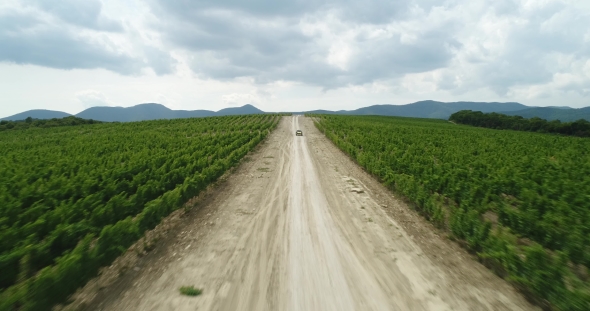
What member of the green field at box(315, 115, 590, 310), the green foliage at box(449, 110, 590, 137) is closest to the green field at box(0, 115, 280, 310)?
the green field at box(315, 115, 590, 310)

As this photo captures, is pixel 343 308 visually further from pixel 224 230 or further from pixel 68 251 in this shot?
pixel 68 251

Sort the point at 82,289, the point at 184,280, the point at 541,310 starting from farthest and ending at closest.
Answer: the point at 184,280, the point at 82,289, the point at 541,310

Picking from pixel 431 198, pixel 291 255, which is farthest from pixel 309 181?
pixel 291 255

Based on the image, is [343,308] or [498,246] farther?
[498,246]

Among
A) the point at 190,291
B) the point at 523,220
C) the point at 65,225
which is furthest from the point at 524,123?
the point at 65,225

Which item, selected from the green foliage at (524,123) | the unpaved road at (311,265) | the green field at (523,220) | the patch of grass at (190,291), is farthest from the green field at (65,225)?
the green foliage at (524,123)

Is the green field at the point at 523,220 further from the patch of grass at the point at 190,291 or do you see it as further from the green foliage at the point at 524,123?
the green foliage at the point at 524,123

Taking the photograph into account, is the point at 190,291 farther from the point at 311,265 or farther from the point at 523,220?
the point at 523,220

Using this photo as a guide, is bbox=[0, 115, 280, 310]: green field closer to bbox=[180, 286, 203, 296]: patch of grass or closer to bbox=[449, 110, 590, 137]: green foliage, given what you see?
bbox=[180, 286, 203, 296]: patch of grass
